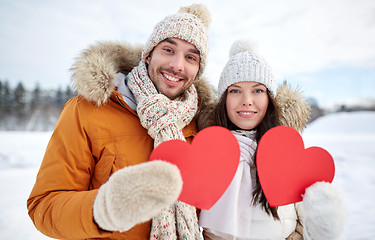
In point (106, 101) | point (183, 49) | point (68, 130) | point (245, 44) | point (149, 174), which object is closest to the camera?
point (149, 174)

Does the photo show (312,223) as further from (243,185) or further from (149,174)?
(149,174)

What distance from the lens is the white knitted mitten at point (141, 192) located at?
0.79 metres

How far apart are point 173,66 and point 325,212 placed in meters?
1.25

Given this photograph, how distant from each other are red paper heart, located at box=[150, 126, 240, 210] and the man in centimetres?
10

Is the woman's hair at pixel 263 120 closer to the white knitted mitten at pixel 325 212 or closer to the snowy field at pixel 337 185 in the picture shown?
the snowy field at pixel 337 185

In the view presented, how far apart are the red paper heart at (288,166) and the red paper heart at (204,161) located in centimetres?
19

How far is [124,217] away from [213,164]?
0.44 m

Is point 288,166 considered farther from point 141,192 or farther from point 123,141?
point 123,141

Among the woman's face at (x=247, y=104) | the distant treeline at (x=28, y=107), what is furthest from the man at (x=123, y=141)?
the distant treeline at (x=28, y=107)

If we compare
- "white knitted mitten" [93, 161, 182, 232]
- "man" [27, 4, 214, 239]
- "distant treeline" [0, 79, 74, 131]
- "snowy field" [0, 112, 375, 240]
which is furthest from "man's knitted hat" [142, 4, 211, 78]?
"distant treeline" [0, 79, 74, 131]

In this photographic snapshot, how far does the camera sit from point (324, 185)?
98cm

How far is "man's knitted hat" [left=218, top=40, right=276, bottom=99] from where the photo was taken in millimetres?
1605

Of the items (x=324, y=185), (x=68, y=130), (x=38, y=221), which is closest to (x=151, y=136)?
(x=68, y=130)

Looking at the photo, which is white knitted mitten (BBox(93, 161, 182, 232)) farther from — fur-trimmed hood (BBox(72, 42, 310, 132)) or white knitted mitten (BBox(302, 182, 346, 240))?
fur-trimmed hood (BBox(72, 42, 310, 132))
